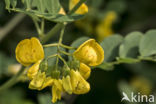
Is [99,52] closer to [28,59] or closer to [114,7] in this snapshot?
[28,59]

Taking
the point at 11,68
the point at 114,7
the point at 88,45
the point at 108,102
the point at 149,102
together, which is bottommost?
the point at 108,102

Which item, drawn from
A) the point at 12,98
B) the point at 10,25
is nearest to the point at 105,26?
the point at 10,25

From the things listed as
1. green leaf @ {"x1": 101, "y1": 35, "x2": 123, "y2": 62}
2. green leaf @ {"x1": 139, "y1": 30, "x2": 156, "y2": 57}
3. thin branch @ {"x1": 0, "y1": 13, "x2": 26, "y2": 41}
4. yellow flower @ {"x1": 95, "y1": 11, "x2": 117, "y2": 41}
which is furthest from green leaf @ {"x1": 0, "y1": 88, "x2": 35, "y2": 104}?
green leaf @ {"x1": 139, "y1": 30, "x2": 156, "y2": 57}

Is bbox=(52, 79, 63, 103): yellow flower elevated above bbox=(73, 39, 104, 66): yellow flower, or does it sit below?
below

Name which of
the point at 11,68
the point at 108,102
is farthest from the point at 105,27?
the point at 11,68

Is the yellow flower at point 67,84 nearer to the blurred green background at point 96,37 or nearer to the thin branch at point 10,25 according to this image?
the blurred green background at point 96,37

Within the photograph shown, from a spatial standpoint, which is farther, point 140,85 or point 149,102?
point 140,85

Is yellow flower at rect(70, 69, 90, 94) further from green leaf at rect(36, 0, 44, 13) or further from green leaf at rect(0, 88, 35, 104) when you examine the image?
green leaf at rect(0, 88, 35, 104)
